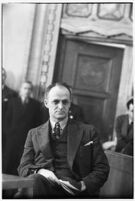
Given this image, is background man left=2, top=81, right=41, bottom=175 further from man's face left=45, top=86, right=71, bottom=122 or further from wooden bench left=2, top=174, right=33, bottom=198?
wooden bench left=2, top=174, right=33, bottom=198

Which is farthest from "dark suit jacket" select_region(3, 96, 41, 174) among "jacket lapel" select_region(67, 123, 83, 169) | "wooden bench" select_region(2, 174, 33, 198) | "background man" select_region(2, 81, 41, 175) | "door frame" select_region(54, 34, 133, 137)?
"door frame" select_region(54, 34, 133, 137)

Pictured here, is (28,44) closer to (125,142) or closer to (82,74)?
(82,74)

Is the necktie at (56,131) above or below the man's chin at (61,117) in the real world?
below

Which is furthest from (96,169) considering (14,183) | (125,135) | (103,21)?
(103,21)

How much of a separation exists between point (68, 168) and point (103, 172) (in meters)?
0.18

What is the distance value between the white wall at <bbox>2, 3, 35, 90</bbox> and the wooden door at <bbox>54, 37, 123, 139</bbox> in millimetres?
338

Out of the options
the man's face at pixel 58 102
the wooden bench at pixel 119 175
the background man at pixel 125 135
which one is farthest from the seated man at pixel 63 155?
the background man at pixel 125 135

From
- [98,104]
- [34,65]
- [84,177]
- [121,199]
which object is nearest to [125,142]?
[121,199]

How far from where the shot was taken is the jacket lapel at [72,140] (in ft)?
6.21

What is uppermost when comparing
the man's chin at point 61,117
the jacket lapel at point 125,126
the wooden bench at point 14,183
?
the man's chin at point 61,117

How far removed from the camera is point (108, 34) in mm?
3438

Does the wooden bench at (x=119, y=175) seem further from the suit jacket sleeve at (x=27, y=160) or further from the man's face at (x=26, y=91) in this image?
the man's face at (x=26, y=91)

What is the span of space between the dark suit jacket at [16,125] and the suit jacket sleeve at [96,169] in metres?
0.36

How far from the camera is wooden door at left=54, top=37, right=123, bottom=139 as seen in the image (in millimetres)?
3291
